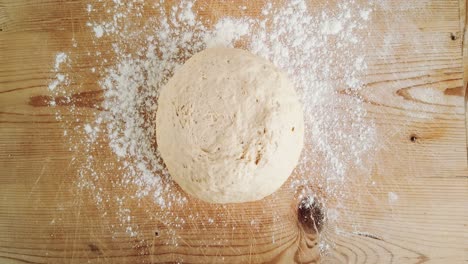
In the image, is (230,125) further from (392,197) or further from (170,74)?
(392,197)

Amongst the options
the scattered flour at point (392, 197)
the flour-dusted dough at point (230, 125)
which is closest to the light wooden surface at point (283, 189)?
the scattered flour at point (392, 197)

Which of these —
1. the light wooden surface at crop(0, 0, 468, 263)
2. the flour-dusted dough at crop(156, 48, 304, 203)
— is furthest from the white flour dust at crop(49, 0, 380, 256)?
the flour-dusted dough at crop(156, 48, 304, 203)

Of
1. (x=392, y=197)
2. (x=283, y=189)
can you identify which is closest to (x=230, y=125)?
(x=283, y=189)

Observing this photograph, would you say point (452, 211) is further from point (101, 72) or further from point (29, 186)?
point (29, 186)

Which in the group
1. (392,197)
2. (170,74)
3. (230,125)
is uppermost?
(170,74)

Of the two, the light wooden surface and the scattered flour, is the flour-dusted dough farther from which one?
the scattered flour

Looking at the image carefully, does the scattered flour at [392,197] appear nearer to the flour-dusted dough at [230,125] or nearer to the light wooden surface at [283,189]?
the light wooden surface at [283,189]

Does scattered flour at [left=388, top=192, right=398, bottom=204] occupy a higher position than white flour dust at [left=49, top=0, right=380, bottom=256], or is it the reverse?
white flour dust at [left=49, top=0, right=380, bottom=256]
